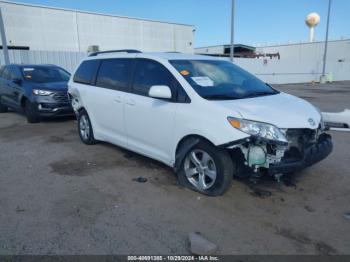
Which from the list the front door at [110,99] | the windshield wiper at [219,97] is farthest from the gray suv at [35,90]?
the windshield wiper at [219,97]

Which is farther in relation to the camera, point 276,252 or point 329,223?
point 329,223

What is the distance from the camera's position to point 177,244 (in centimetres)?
290

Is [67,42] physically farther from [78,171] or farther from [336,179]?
[336,179]

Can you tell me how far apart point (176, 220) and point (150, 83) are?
2046mm

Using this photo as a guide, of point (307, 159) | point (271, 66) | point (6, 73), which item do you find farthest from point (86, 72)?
point (271, 66)

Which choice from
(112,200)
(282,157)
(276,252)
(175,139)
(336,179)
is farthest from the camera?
A: (336,179)

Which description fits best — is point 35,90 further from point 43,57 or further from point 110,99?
point 43,57

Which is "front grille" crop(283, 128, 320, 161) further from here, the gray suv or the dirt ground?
the gray suv

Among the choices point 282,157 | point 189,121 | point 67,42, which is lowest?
point 282,157

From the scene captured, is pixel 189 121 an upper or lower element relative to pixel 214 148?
upper

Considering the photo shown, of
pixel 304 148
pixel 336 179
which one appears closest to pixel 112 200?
pixel 304 148

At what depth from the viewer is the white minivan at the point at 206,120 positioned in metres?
3.46

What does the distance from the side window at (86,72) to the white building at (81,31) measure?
23.9 m

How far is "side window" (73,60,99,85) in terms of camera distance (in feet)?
19.1
